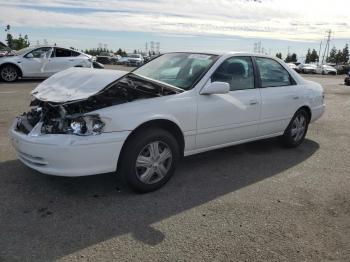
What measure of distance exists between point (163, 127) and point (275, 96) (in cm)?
213

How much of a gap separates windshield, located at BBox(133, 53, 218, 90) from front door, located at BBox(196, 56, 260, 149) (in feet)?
0.66

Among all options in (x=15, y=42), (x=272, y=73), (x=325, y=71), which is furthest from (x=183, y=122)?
(x=325, y=71)

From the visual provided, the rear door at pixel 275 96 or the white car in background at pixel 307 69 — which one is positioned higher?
the rear door at pixel 275 96

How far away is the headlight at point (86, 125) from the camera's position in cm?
394

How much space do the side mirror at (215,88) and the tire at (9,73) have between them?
12150mm

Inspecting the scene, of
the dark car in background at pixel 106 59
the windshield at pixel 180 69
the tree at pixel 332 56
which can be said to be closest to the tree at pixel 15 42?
the dark car in background at pixel 106 59

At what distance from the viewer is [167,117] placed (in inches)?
173

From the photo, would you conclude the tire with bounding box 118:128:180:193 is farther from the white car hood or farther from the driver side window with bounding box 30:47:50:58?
the driver side window with bounding box 30:47:50:58

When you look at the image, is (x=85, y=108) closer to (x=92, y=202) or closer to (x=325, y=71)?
(x=92, y=202)

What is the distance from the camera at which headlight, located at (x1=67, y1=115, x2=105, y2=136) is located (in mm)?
3938

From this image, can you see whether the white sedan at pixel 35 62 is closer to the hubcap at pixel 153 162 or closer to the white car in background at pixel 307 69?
the hubcap at pixel 153 162

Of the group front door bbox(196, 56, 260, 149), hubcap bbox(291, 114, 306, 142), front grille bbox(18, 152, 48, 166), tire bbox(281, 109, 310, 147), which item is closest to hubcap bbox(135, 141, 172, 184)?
front door bbox(196, 56, 260, 149)

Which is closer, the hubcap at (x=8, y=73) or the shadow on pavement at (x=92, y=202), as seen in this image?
the shadow on pavement at (x=92, y=202)

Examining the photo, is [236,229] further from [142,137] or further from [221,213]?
[142,137]
